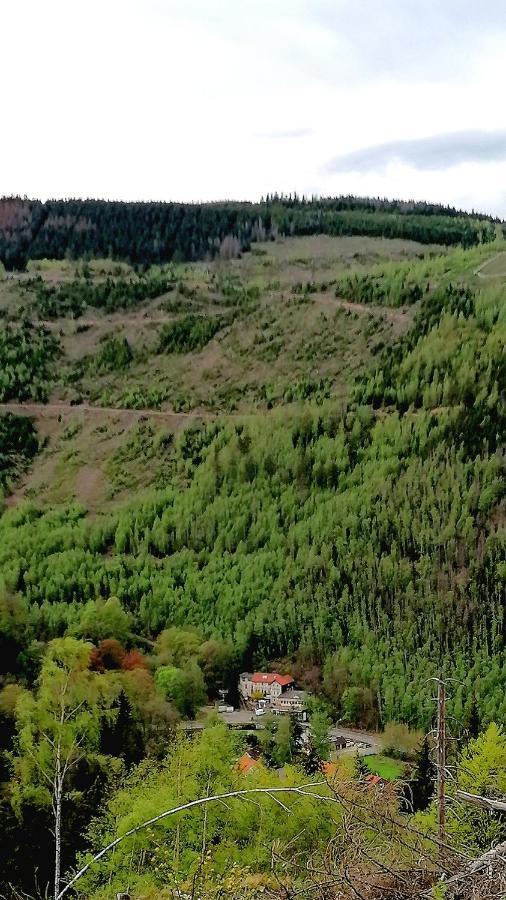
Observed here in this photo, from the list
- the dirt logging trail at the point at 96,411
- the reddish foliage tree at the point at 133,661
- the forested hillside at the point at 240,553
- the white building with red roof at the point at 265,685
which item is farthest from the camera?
the dirt logging trail at the point at 96,411

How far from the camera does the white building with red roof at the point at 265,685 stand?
33656 millimetres

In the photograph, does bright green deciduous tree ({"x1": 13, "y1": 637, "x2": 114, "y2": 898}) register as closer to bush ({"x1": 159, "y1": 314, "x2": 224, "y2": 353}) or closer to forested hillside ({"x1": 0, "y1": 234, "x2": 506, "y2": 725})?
forested hillside ({"x1": 0, "y1": 234, "x2": 506, "y2": 725})

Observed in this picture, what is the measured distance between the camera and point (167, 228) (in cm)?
9156

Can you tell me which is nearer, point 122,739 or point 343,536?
point 122,739

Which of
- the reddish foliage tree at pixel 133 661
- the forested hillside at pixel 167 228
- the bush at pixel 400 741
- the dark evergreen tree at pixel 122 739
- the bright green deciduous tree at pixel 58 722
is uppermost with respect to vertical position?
the forested hillside at pixel 167 228

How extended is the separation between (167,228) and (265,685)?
6628 centimetres

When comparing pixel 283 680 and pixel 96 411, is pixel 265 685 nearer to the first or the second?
pixel 283 680

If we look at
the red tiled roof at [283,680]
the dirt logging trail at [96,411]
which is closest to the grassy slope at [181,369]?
the dirt logging trail at [96,411]

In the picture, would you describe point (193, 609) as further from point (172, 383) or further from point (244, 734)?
point (172, 383)

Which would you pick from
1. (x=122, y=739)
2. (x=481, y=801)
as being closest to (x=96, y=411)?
(x=122, y=739)

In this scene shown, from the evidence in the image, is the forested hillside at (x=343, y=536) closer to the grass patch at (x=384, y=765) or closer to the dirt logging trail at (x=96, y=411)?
the dirt logging trail at (x=96, y=411)

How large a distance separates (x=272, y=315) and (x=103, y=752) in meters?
43.2

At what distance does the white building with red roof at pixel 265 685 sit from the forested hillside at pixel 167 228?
59.6 meters

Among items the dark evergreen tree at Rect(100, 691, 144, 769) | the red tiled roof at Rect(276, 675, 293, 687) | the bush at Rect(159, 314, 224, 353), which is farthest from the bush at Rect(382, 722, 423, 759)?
the bush at Rect(159, 314, 224, 353)
